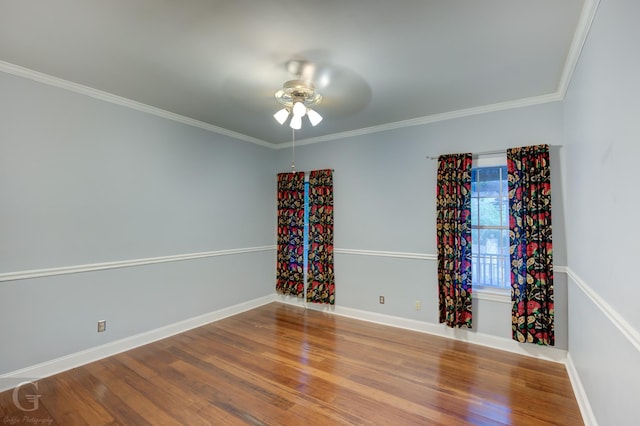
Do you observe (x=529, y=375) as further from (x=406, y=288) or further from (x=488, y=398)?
(x=406, y=288)

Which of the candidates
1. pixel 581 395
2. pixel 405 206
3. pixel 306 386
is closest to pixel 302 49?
pixel 405 206

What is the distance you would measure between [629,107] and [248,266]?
4579mm

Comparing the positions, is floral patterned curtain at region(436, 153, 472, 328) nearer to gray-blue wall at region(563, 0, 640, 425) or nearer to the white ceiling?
the white ceiling

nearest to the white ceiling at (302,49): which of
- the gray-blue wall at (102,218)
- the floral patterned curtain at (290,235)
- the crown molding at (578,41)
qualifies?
the crown molding at (578,41)

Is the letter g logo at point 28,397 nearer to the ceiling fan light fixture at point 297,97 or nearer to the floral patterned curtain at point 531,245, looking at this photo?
the ceiling fan light fixture at point 297,97

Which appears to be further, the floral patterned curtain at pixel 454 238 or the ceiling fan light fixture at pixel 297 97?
the floral patterned curtain at pixel 454 238

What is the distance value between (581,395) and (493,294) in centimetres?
121

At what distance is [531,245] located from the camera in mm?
3207

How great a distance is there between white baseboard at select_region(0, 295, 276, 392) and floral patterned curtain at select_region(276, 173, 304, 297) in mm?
962

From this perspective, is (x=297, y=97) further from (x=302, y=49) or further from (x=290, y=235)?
(x=290, y=235)

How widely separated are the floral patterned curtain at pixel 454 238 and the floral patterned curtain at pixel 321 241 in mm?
1647

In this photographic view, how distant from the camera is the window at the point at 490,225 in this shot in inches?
139

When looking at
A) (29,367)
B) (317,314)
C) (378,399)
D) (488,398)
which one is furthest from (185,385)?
(488,398)

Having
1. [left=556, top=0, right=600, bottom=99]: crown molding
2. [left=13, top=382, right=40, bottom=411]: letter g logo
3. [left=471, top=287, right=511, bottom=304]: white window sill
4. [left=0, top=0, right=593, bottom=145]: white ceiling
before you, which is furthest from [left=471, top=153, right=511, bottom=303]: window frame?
[left=13, top=382, right=40, bottom=411]: letter g logo
